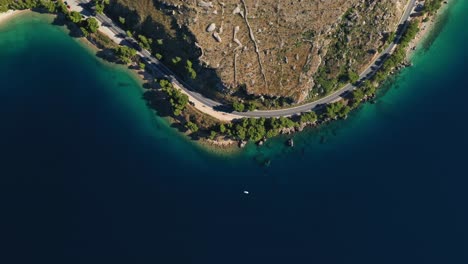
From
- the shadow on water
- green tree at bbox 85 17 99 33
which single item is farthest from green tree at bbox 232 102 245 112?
the shadow on water

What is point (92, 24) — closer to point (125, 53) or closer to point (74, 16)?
point (74, 16)

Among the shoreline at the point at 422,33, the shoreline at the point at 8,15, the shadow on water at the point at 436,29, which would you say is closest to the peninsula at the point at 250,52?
the shoreline at the point at 422,33

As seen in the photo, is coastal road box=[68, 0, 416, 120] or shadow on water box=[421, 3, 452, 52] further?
shadow on water box=[421, 3, 452, 52]

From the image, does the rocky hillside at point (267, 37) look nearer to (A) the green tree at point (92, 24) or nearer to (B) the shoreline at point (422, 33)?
(A) the green tree at point (92, 24)

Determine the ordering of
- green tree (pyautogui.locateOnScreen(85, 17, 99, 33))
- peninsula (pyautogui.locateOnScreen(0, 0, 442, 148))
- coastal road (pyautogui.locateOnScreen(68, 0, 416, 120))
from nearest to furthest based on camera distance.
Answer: peninsula (pyautogui.locateOnScreen(0, 0, 442, 148)), green tree (pyautogui.locateOnScreen(85, 17, 99, 33)), coastal road (pyautogui.locateOnScreen(68, 0, 416, 120))

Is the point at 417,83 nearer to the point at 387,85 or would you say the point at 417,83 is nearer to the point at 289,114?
the point at 387,85

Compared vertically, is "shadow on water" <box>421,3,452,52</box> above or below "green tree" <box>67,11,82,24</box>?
above

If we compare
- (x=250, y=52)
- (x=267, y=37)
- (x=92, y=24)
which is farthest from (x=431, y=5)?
(x=92, y=24)

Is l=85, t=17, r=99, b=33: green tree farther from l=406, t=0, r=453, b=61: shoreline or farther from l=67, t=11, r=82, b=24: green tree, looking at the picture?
l=406, t=0, r=453, b=61: shoreline

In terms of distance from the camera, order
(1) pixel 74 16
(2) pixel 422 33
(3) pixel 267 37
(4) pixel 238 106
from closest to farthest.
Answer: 1. (3) pixel 267 37
2. (1) pixel 74 16
3. (4) pixel 238 106
4. (2) pixel 422 33

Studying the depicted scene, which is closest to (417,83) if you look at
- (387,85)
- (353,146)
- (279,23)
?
(387,85)
